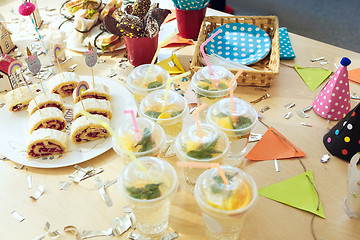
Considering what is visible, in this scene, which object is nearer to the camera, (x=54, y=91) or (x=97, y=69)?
(x=54, y=91)

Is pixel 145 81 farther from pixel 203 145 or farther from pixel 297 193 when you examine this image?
pixel 297 193

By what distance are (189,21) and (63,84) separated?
31.9 inches

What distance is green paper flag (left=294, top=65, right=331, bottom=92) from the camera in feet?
5.22

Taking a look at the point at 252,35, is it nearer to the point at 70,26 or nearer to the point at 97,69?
the point at 97,69

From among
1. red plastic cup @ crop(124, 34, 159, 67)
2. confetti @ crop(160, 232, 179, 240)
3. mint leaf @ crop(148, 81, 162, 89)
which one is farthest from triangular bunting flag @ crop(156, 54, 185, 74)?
confetti @ crop(160, 232, 179, 240)

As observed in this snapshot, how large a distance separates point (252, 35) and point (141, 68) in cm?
73

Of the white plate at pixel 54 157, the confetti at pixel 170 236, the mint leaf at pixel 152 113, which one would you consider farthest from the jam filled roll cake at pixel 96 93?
the confetti at pixel 170 236

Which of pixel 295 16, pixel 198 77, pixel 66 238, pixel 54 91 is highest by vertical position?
pixel 198 77

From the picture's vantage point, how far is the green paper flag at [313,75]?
5.22ft

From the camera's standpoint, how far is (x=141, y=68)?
4.73 ft

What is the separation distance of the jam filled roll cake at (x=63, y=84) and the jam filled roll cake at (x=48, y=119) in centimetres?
20

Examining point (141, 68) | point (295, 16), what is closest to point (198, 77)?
A: point (141, 68)

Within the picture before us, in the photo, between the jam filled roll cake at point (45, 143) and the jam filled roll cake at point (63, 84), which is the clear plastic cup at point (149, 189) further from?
the jam filled roll cake at point (63, 84)

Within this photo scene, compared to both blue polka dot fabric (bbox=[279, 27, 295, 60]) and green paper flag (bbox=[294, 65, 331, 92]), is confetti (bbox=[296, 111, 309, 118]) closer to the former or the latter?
green paper flag (bbox=[294, 65, 331, 92])
